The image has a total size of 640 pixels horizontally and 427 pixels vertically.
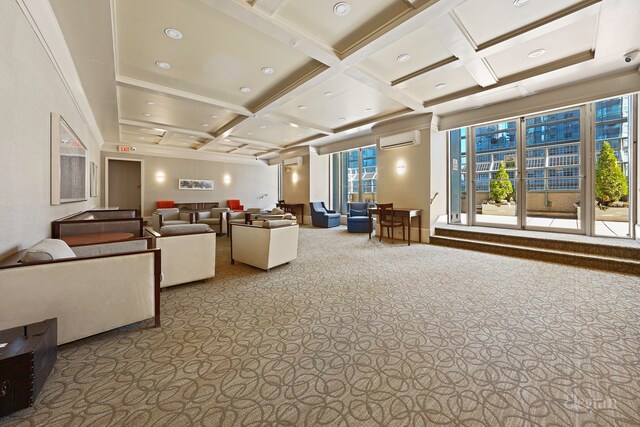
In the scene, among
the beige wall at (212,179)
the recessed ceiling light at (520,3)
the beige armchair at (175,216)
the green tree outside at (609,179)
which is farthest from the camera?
the beige wall at (212,179)

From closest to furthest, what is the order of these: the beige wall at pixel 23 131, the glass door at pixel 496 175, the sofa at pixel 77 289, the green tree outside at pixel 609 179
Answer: the sofa at pixel 77 289
the beige wall at pixel 23 131
the green tree outside at pixel 609 179
the glass door at pixel 496 175

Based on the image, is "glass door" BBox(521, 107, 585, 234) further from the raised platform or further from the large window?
the large window

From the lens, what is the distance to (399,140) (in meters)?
6.61

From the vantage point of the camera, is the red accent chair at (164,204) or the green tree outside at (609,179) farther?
the red accent chair at (164,204)

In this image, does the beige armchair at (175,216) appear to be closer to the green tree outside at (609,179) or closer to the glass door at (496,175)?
the glass door at (496,175)

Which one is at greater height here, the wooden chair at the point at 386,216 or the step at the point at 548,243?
the wooden chair at the point at 386,216

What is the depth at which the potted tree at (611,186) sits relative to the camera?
15.5 ft

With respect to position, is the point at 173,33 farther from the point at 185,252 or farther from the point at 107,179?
the point at 107,179

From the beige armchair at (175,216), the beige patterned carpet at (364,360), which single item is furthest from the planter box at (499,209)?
the beige armchair at (175,216)

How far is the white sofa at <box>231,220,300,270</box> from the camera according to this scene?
386 cm

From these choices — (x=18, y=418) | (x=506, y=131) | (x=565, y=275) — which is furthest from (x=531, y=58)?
(x=18, y=418)

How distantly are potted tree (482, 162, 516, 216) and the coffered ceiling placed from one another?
67.7 inches

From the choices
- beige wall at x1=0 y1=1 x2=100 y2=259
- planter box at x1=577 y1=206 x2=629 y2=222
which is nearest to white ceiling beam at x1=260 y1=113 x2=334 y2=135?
beige wall at x1=0 y1=1 x2=100 y2=259

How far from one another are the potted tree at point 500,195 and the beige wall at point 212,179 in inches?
344
